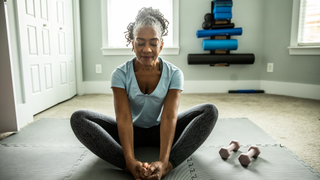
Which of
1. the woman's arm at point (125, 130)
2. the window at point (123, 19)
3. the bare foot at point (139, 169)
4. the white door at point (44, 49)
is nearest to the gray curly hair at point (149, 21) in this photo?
the woman's arm at point (125, 130)

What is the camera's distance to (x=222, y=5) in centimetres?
278

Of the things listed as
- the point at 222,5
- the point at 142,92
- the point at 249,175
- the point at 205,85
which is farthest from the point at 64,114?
the point at 222,5

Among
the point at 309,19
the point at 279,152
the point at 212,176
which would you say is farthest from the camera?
the point at 309,19

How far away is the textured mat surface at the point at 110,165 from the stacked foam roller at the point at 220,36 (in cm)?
157

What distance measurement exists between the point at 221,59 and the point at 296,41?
0.94 m

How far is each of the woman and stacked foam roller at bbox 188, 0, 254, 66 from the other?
1937 millimetres

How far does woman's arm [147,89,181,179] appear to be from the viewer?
2.69ft

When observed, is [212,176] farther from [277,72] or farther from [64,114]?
[277,72]

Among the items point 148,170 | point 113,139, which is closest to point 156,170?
point 148,170

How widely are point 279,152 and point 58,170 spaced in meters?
1.18

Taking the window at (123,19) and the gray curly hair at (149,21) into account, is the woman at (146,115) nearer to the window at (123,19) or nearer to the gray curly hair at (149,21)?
the gray curly hair at (149,21)

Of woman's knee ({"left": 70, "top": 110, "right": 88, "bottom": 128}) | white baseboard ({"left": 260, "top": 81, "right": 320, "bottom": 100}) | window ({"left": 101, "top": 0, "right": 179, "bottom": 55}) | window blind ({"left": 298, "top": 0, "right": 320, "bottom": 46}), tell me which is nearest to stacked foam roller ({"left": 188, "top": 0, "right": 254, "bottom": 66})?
window ({"left": 101, "top": 0, "right": 179, "bottom": 55})

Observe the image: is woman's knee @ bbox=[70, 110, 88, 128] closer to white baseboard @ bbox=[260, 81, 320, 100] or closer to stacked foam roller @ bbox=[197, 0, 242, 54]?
stacked foam roller @ bbox=[197, 0, 242, 54]

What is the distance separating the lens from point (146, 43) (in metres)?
0.94
